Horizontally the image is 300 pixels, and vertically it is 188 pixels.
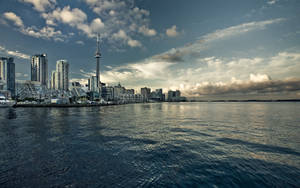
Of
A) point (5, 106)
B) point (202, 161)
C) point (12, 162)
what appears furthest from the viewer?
point (5, 106)

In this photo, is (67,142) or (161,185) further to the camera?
(67,142)

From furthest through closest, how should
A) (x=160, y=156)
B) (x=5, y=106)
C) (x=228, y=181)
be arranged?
1. (x=5, y=106)
2. (x=160, y=156)
3. (x=228, y=181)

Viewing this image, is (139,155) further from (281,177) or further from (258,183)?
(281,177)

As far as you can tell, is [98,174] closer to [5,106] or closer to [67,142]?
[67,142]

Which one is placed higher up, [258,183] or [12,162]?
[12,162]

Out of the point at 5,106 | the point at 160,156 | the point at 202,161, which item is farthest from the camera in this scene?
the point at 5,106

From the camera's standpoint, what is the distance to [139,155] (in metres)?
16.4

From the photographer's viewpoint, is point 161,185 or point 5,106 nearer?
point 161,185

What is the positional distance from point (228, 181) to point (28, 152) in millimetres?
22404

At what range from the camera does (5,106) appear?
138 meters

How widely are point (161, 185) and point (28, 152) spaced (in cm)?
1716

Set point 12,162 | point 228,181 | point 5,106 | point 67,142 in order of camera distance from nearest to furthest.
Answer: point 228,181 → point 12,162 → point 67,142 → point 5,106

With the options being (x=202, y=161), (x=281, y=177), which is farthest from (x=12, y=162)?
(x=281, y=177)

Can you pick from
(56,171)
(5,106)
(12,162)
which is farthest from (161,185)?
(5,106)
